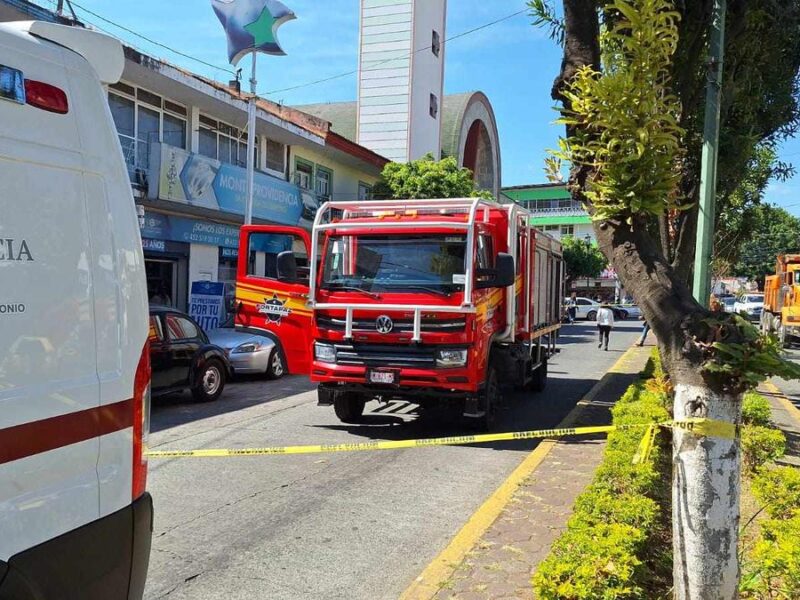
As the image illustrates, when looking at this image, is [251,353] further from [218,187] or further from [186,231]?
[218,187]

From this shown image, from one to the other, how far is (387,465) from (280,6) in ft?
45.0

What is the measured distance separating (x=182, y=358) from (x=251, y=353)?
8.37ft

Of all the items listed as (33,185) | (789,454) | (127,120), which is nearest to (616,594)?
(33,185)

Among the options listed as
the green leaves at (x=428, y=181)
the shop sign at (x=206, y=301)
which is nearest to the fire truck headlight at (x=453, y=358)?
the shop sign at (x=206, y=301)

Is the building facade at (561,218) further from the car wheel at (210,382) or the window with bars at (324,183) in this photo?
the car wheel at (210,382)

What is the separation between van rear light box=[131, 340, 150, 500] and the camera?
252 cm

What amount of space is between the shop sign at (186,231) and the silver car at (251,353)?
424 cm

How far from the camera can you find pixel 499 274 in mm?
7324

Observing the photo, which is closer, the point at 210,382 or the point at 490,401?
the point at 490,401

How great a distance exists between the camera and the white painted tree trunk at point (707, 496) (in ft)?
8.54

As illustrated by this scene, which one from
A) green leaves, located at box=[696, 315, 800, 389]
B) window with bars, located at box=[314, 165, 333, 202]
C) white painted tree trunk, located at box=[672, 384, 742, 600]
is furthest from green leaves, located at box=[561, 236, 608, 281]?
green leaves, located at box=[696, 315, 800, 389]

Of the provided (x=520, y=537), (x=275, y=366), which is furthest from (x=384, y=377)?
(x=275, y=366)

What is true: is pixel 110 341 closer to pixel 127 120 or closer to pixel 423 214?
pixel 423 214

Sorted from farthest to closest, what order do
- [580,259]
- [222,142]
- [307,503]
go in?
[580,259], [222,142], [307,503]
